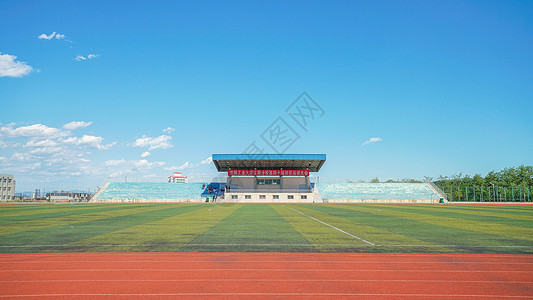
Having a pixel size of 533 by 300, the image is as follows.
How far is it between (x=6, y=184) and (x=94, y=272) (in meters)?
103

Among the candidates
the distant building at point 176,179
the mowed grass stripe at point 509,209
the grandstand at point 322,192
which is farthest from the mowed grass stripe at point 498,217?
the distant building at point 176,179

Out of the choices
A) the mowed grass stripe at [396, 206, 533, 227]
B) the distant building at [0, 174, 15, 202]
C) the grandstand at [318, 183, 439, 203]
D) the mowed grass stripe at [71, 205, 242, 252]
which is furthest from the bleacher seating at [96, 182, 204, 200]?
the mowed grass stripe at [71, 205, 242, 252]

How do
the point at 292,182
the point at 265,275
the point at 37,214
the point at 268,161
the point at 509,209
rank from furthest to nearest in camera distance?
1. the point at 292,182
2. the point at 268,161
3. the point at 509,209
4. the point at 37,214
5. the point at 265,275

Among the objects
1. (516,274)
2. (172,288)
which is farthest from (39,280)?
(516,274)

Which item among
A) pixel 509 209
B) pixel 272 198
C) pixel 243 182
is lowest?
pixel 272 198

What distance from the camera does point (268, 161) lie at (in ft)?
196

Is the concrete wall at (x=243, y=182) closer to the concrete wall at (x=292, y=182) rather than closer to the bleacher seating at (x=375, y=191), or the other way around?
the concrete wall at (x=292, y=182)

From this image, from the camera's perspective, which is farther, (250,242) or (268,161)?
(268,161)

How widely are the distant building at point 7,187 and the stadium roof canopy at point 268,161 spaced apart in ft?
202

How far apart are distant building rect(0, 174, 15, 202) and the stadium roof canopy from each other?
61.5m

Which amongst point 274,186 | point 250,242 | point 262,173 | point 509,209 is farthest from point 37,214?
point 509,209

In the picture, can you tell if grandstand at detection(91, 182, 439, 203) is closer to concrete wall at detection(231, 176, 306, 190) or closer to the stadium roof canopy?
concrete wall at detection(231, 176, 306, 190)

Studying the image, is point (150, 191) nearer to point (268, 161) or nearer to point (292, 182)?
point (268, 161)

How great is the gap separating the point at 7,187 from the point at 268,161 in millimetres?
76814
